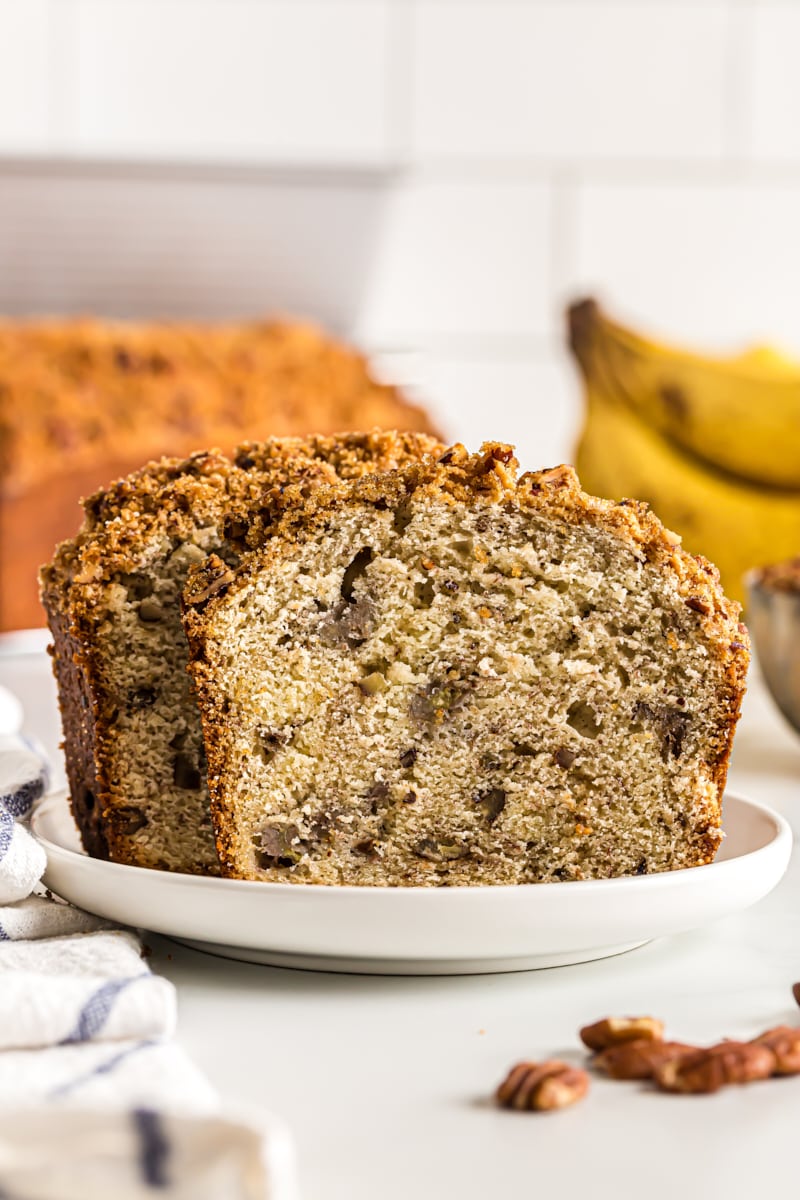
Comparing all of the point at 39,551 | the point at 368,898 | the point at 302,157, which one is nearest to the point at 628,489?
the point at 39,551

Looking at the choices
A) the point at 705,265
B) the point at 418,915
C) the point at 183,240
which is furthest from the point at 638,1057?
the point at 705,265

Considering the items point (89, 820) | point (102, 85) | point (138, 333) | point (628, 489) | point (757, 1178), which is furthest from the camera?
point (102, 85)

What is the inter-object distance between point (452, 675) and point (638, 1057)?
0.36 metres

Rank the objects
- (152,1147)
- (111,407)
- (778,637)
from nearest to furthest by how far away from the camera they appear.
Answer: (152,1147) < (778,637) < (111,407)

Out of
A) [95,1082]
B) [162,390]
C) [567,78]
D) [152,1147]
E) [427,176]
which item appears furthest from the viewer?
[427,176]

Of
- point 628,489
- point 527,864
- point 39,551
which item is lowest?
point 39,551

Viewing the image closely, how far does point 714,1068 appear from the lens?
870mm

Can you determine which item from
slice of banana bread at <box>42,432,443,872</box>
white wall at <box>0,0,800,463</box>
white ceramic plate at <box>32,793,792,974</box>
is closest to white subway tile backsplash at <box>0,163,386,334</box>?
white wall at <box>0,0,800,463</box>

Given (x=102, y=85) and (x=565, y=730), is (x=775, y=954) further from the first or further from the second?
(x=102, y=85)

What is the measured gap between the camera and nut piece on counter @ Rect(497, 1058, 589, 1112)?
83 cm

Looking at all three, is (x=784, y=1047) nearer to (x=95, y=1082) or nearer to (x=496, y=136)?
(x=95, y=1082)

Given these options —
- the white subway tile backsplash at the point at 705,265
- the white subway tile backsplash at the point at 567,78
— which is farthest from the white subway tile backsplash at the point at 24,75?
the white subway tile backsplash at the point at 705,265

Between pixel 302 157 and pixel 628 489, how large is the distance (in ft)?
7.48

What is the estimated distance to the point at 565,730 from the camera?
1.16 metres
